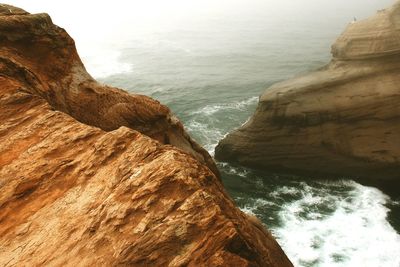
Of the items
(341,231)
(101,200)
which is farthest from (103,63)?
(101,200)

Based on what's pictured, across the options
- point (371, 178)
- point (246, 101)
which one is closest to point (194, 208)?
point (371, 178)

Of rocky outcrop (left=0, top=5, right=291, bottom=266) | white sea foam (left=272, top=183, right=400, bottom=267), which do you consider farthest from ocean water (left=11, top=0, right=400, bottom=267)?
rocky outcrop (left=0, top=5, right=291, bottom=266)

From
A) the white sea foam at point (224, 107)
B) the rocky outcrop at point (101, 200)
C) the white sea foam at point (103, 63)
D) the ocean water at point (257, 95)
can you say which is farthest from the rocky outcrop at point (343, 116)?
the white sea foam at point (103, 63)

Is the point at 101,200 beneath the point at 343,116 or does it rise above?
above

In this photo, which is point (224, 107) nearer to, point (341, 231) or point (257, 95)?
point (257, 95)

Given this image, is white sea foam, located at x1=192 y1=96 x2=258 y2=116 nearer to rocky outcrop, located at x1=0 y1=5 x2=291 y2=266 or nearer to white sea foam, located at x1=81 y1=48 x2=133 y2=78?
white sea foam, located at x1=81 y1=48 x2=133 y2=78

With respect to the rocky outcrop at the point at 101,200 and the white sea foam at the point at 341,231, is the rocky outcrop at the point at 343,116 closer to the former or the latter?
the white sea foam at the point at 341,231

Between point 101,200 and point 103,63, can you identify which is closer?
point 101,200
